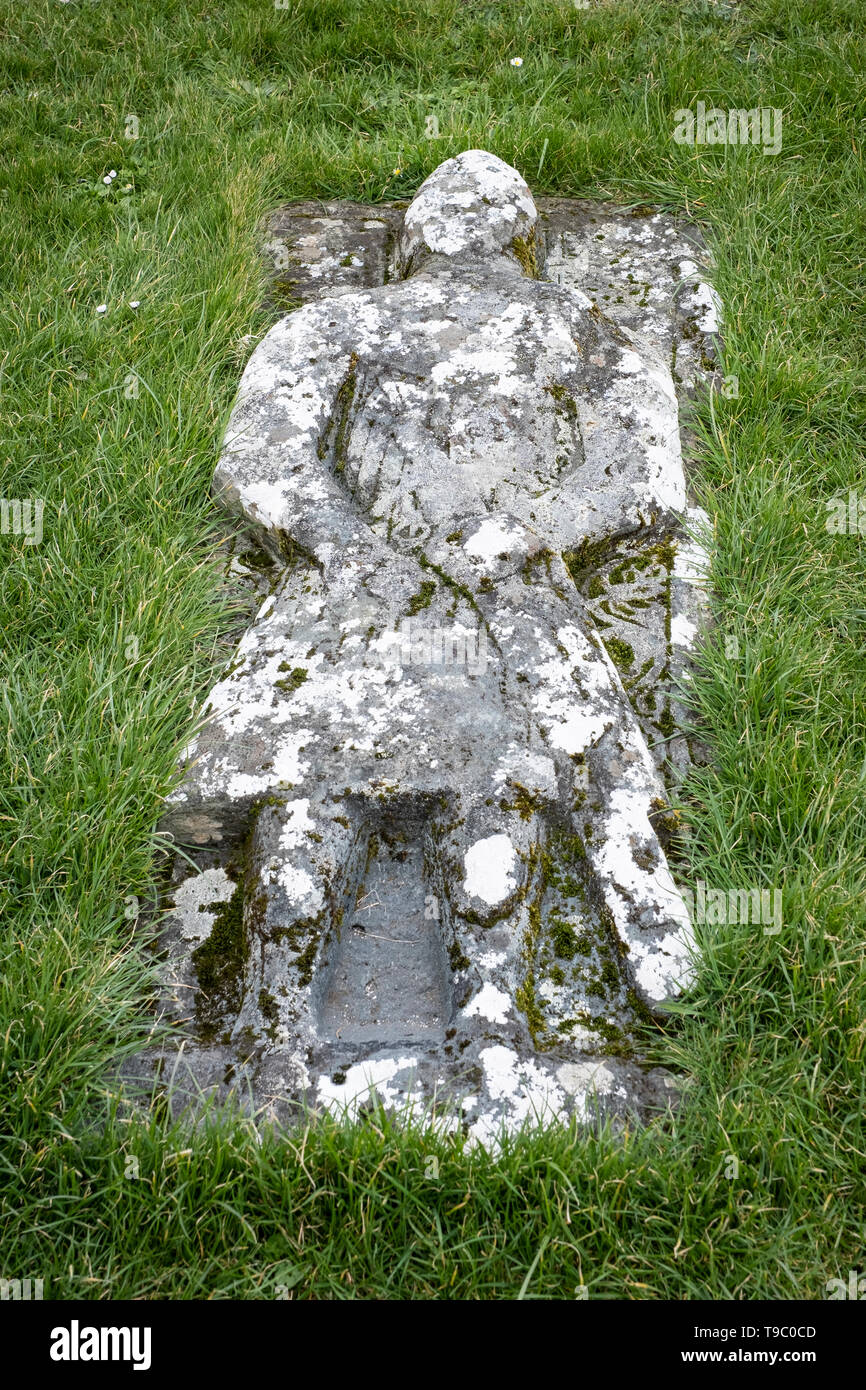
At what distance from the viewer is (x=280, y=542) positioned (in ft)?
10.8

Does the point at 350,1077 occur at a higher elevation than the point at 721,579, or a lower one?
lower

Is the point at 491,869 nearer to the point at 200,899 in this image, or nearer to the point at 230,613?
the point at 200,899

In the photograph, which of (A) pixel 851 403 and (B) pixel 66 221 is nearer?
(A) pixel 851 403

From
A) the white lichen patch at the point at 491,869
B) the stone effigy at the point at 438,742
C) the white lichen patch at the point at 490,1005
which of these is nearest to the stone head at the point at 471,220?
the stone effigy at the point at 438,742

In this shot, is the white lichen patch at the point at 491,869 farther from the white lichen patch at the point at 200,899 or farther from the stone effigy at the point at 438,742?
the white lichen patch at the point at 200,899

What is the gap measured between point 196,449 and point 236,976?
6.41 feet

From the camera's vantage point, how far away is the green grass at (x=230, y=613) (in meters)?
2.08

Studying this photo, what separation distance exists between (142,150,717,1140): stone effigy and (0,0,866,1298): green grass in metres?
0.15

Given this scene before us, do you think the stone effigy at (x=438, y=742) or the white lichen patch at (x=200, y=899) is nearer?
the stone effigy at (x=438, y=742)

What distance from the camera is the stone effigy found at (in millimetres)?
2389

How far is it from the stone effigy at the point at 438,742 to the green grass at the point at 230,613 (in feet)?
0.51

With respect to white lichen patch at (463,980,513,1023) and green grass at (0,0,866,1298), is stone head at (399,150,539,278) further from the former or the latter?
white lichen patch at (463,980,513,1023)
